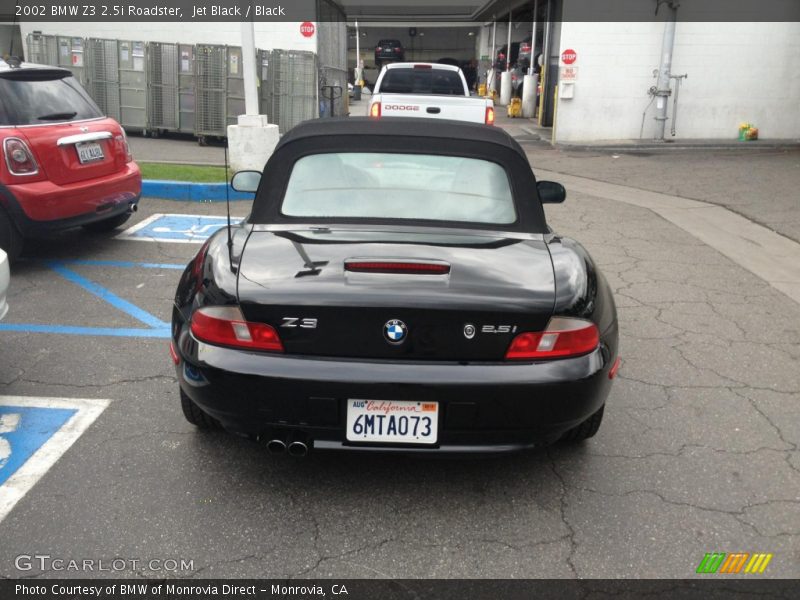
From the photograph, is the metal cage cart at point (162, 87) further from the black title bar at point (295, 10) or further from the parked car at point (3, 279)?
the parked car at point (3, 279)

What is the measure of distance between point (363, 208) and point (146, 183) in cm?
686

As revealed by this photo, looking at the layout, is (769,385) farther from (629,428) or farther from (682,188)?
(682,188)

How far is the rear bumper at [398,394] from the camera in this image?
278 centimetres

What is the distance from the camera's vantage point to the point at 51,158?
6094 mm

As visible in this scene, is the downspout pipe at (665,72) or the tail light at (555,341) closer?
the tail light at (555,341)

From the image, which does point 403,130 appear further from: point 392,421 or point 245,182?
point 392,421

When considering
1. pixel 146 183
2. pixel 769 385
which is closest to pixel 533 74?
pixel 146 183

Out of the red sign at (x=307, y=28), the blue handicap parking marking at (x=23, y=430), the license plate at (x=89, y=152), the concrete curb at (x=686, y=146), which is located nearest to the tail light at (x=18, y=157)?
the license plate at (x=89, y=152)

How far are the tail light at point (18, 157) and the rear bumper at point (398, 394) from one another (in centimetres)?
386

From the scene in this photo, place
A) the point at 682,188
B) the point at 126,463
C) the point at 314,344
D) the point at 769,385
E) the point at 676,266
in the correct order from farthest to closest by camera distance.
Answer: the point at 682,188
the point at 676,266
the point at 769,385
the point at 126,463
the point at 314,344

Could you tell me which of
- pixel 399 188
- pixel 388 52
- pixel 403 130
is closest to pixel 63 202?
pixel 403 130

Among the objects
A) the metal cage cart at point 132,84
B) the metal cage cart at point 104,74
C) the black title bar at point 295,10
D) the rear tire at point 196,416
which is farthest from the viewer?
the metal cage cart at point 104,74

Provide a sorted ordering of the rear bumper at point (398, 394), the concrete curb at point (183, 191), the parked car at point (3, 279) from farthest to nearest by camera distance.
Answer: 1. the concrete curb at point (183, 191)
2. the parked car at point (3, 279)
3. the rear bumper at point (398, 394)

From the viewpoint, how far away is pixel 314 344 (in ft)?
9.28
